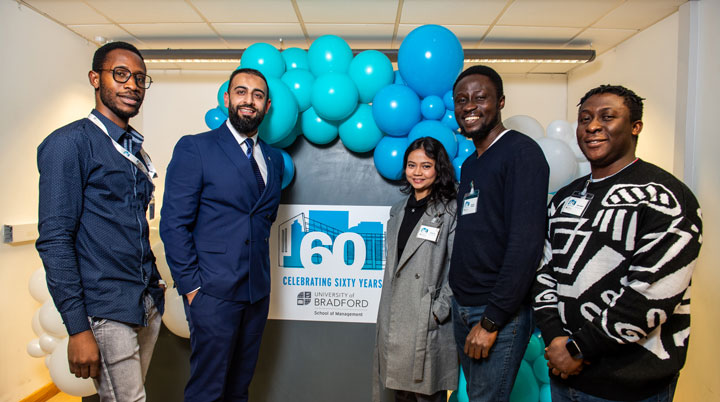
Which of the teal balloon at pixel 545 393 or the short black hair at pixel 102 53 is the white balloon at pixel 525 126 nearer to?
the teal balloon at pixel 545 393

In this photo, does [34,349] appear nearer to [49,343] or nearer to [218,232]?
[49,343]

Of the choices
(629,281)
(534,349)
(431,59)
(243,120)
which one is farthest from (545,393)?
(243,120)

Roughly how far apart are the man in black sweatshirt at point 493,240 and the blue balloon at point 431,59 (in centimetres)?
56

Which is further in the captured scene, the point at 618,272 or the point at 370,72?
the point at 370,72

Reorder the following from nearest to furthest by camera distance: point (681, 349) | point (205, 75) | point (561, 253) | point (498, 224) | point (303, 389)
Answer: point (681, 349), point (561, 253), point (498, 224), point (303, 389), point (205, 75)

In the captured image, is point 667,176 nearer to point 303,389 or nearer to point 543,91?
point 303,389

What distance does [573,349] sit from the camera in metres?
1.09

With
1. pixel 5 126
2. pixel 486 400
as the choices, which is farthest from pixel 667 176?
pixel 5 126

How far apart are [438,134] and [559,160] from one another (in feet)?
2.78

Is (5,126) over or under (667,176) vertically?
over

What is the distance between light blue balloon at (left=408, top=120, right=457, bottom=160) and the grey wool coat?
1.25 ft

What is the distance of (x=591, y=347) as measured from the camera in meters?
1.04

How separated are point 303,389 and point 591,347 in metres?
1.89

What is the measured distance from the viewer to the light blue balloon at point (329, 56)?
2.18 m
